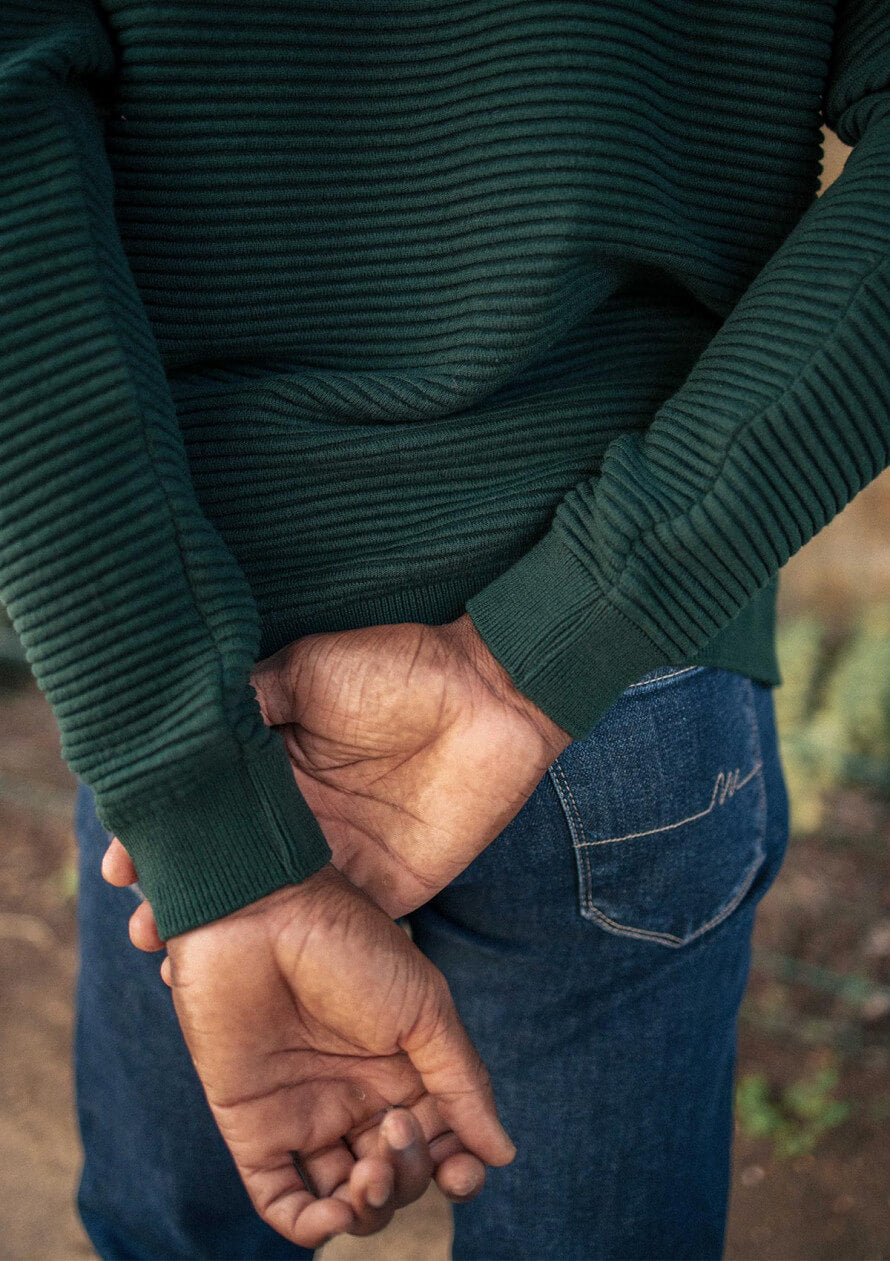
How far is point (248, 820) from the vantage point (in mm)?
898

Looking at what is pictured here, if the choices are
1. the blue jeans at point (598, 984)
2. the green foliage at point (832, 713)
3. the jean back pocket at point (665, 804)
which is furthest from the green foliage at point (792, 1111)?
the jean back pocket at point (665, 804)

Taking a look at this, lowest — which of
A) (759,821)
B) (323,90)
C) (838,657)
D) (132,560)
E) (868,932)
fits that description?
(868,932)

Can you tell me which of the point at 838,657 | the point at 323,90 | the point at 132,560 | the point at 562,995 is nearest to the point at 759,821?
the point at 562,995

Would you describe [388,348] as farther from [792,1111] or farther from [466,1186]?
[792,1111]

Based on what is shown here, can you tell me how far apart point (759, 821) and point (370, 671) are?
0.51 m

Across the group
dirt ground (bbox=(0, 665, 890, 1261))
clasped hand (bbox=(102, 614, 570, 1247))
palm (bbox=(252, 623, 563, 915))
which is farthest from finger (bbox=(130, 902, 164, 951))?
dirt ground (bbox=(0, 665, 890, 1261))

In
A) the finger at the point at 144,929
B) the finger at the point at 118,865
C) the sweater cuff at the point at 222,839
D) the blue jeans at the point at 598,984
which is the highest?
the sweater cuff at the point at 222,839

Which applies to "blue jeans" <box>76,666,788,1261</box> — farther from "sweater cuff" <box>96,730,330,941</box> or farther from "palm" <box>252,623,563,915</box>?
"sweater cuff" <box>96,730,330,941</box>

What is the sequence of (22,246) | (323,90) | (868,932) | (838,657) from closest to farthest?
(22,246), (323,90), (868,932), (838,657)

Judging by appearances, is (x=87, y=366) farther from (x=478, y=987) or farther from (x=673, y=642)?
(x=478, y=987)

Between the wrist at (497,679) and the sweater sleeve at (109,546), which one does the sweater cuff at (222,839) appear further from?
the wrist at (497,679)

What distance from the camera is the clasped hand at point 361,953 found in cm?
89

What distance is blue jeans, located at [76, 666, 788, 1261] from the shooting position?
1068 mm

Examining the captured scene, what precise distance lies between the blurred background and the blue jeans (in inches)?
46.1
